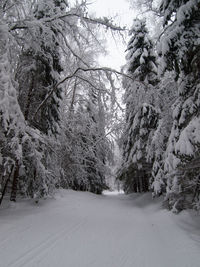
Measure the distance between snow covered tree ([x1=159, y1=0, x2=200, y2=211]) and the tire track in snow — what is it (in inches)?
132

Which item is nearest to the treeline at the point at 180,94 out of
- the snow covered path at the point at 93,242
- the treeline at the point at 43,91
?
the snow covered path at the point at 93,242

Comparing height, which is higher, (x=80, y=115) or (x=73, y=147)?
(x=80, y=115)

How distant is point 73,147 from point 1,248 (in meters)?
10.9

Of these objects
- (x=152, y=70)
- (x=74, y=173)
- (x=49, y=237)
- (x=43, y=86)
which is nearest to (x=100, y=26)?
(x=43, y=86)

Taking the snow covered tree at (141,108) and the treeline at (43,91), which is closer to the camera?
the treeline at (43,91)

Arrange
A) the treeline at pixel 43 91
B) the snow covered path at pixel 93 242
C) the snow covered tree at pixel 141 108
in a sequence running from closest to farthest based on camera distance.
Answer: the snow covered path at pixel 93 242 < the treeline at pixel 43 91 < the snow covered tree at pixel 141 108

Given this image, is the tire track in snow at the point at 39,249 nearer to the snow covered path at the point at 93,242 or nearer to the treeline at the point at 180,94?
the snow covered path at the point at 93,242

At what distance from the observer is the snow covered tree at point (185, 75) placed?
17.4ft

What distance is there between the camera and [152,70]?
1349 centimetres

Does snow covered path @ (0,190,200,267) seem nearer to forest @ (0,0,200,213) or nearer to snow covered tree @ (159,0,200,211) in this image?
forest @ (0,0,200,213)

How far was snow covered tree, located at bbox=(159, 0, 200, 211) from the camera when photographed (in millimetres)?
5293

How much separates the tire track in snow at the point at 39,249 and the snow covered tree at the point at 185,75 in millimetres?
3363

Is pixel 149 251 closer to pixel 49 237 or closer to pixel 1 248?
pixel 49 237

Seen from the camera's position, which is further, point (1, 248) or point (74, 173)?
point (74, 173)
